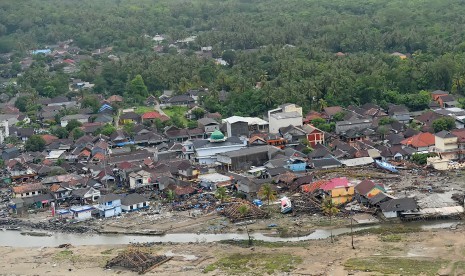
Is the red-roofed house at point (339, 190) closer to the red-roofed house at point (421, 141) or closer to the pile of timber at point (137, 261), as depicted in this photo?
the pile of timber at point (137, 261)

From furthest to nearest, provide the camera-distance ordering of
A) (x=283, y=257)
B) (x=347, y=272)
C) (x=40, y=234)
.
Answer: (x=40, y=234) < (x=283, y=257) < (x=347, y=272)

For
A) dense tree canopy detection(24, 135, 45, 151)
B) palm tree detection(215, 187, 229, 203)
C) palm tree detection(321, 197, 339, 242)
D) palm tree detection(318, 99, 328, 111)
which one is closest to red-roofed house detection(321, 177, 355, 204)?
palm tree detection(321, 197, 339, 242)

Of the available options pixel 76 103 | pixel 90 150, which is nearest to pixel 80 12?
pixel 76 103

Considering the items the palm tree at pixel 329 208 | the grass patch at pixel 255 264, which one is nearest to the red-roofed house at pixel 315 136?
the palm tree at pixel 329 208

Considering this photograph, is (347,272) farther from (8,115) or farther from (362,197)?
(8,115)

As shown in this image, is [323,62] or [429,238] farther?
[323,62]

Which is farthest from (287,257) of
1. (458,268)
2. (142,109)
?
(142,109)
